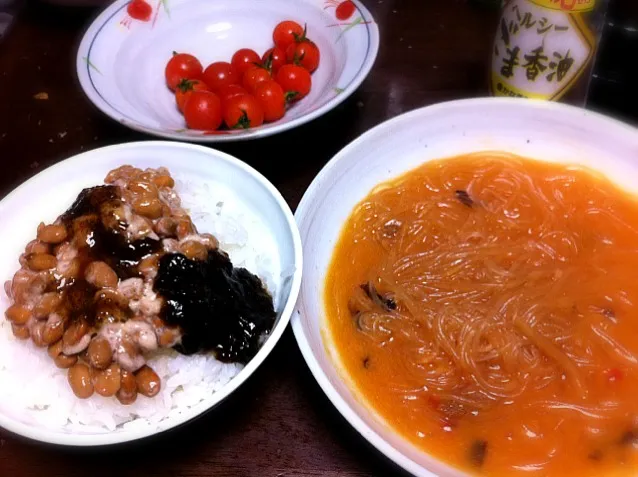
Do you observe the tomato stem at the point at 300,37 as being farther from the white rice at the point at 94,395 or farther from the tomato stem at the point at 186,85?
the white rice at the point at 94,395

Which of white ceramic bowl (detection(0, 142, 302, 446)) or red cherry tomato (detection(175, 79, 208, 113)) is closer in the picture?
white ceramic bowl (detection(0, 142, 302, 446))

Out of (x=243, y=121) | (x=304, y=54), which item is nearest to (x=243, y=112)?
(x=243, y=121)

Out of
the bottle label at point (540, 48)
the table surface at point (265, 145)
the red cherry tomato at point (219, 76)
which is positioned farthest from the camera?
the red cherry tomato at point (219, 76)

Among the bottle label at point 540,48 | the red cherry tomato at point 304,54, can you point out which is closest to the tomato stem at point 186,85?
the red cherry tomato at point 304,54

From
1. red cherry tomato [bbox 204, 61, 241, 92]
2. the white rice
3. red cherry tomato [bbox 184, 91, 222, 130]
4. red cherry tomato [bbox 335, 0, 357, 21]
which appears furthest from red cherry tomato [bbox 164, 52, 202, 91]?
the white rice

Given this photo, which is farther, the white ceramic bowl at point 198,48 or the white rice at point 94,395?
the white ceramic bowl at point 198,48

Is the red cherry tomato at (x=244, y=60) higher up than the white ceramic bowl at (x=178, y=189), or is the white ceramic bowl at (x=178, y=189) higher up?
the red cherry tomato at (x=244, y=60)

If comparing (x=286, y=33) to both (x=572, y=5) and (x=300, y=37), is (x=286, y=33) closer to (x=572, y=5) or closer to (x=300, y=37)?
(x=300, y=37)

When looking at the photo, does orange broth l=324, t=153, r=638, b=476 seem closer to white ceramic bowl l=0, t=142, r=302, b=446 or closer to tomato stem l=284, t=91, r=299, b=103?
white ceramic bowl l=0, t=142, r=302, b=446
